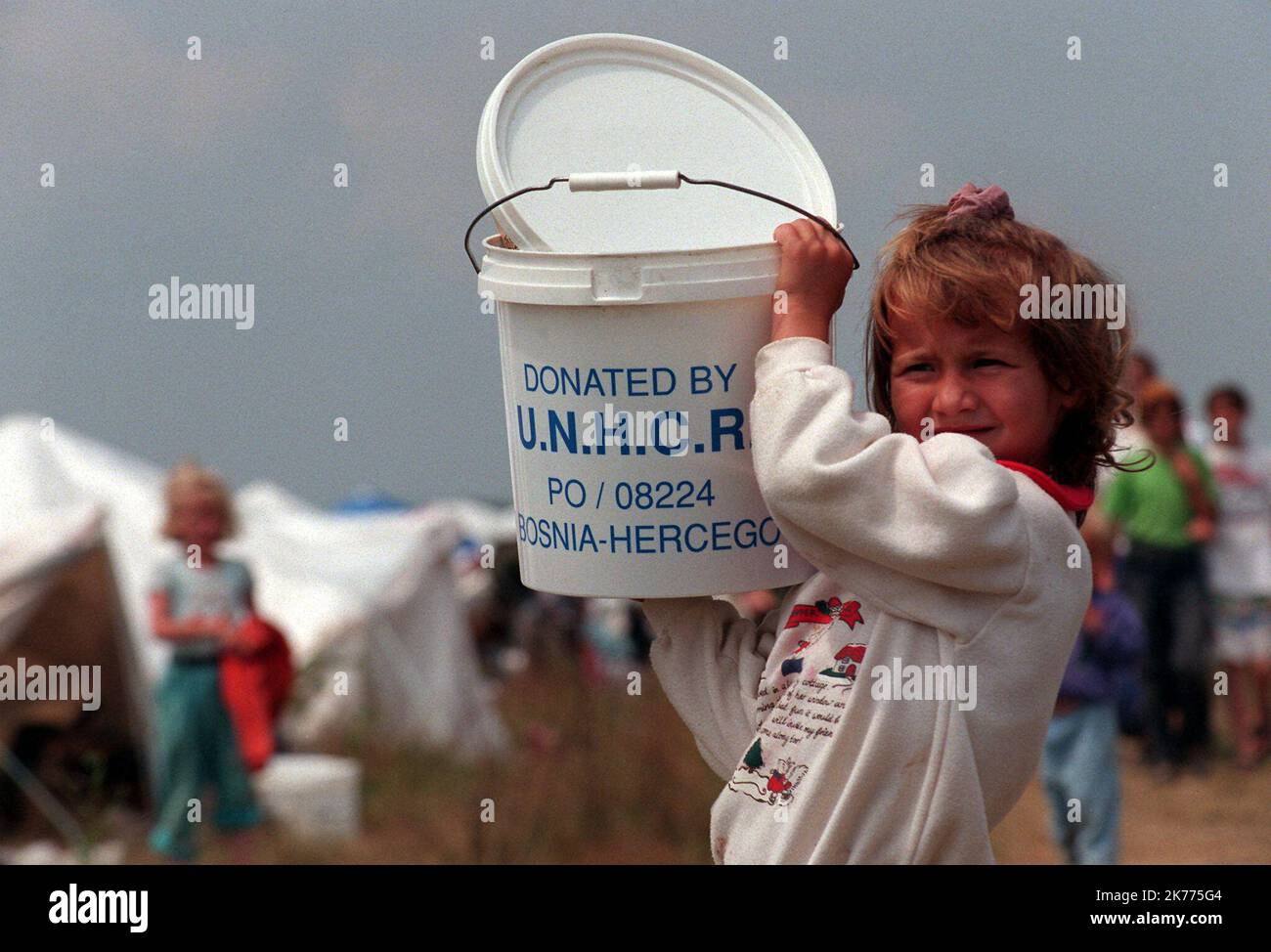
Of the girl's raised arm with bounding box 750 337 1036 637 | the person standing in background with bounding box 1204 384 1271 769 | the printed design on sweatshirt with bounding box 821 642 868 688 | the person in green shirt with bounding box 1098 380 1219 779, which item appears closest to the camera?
the girl's raised arm with bounding box 750 337 1036 637

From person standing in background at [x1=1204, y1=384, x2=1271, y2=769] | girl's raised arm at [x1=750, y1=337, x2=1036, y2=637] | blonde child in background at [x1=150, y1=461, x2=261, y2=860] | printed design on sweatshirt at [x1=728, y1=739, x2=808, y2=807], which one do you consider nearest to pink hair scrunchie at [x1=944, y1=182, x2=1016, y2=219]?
girl's raised arm at [x1=750, y1=337, x2=1036, y2=637]

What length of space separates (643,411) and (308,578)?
543 cm

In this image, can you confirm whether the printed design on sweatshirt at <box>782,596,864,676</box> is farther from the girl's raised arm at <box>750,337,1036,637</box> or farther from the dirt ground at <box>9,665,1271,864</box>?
the dirt ground at <box>9,665,1271,864</box>

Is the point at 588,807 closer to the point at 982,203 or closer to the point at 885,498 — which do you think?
the point at 982,203

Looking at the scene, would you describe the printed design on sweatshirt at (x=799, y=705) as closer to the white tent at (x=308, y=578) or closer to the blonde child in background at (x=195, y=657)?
the blonde child in background at (x=195, y=657)

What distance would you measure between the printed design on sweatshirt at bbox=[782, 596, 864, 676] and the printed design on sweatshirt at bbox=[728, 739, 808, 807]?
0.11 metres

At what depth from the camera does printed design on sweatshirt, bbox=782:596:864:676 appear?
2043 mm

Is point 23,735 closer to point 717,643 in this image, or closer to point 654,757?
point 654,757

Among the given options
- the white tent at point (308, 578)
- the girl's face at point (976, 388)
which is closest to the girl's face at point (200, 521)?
the white tent at point (308, 578)

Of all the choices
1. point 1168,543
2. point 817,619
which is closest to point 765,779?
point 817,619

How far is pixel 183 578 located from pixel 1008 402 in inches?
157

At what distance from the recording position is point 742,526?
7.24ft

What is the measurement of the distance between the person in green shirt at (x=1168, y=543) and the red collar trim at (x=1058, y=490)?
13.7 feet
